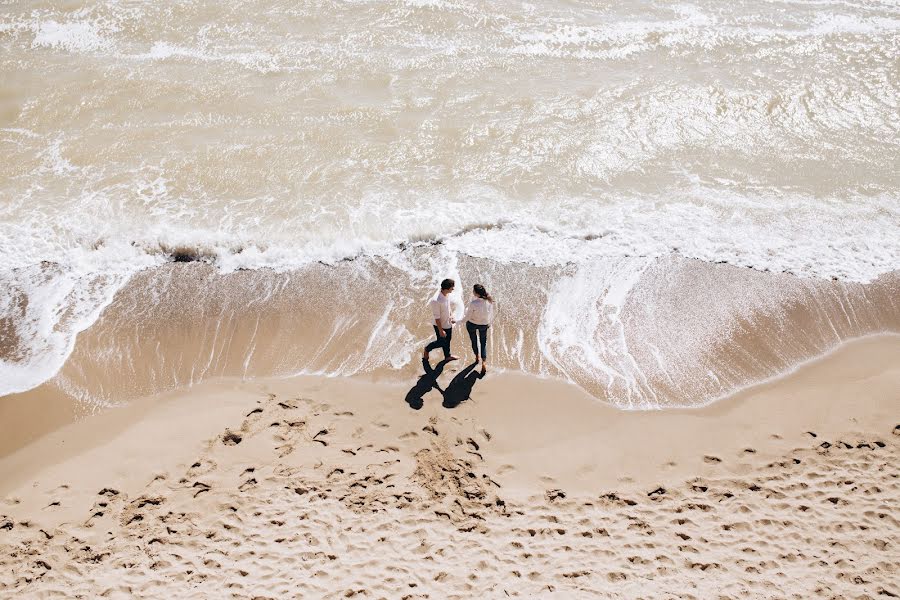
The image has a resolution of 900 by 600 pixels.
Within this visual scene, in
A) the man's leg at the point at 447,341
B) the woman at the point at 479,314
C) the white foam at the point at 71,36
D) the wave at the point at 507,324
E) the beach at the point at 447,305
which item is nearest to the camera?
the beach at the point at 447,305

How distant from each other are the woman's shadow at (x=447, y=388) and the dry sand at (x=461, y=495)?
3.3 inches

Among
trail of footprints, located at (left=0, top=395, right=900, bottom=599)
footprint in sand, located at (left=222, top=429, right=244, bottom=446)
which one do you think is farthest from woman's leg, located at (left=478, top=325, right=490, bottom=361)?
footprint in sand, located at (left=222, top=429, right=244, bottom=446)

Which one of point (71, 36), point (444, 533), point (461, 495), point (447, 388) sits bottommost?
point (444, 533)

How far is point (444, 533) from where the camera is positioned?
654 centimetres

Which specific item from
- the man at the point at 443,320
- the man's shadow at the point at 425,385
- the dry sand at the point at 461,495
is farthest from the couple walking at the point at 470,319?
the dry sand at the point at 461,495

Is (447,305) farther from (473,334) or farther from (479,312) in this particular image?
(473,334)

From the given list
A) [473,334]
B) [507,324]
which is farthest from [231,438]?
[507,324]

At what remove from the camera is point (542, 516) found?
6750 millimetres

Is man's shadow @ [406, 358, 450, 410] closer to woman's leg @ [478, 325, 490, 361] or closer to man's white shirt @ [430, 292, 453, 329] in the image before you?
woman's leg @ [478, 325, 490, 361]

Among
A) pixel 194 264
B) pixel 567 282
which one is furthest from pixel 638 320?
pixel 194 264

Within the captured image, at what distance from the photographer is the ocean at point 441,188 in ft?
29.7

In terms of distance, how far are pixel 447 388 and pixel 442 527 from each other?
6.89 ft

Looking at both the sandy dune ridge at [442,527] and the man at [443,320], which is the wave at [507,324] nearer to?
the man at [443,320]

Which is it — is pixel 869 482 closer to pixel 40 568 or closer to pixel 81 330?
pixel 40 568
